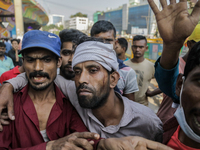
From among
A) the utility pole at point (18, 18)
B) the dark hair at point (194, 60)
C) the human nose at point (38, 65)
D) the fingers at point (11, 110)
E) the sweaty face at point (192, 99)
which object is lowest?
the fingers at point (11, 110)

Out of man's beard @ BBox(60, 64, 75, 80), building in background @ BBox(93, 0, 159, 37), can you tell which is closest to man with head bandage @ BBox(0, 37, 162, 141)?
man's beard @ BBox(60, 64, 75, 80)

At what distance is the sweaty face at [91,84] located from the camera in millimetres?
1536

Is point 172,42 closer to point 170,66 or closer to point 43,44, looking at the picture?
point 170,66

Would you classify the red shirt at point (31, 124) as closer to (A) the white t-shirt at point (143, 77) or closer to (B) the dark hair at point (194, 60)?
(B) the dark hair at point (194, 60)

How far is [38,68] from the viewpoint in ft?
5.49

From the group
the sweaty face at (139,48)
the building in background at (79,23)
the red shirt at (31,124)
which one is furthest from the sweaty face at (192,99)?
the building in background at (79,23)

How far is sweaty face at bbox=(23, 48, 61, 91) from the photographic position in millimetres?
1685

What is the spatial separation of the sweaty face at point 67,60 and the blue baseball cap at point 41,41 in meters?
0.58

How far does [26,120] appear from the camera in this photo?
155 centimetres

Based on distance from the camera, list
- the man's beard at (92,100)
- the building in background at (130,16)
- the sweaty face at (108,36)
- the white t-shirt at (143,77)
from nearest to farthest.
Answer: the man's beard at (92,100)
the sweaty face at (108,36)
the white t-shirt at (143,77)
the building in background at (130,16)

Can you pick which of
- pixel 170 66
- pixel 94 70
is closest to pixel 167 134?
pixel 170 66

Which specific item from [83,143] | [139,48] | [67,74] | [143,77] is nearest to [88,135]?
[83,143]

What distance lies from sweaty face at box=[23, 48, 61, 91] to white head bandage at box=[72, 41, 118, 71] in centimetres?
37

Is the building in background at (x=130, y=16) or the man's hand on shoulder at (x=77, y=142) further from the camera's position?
the building in background at (x=130, y=16)
